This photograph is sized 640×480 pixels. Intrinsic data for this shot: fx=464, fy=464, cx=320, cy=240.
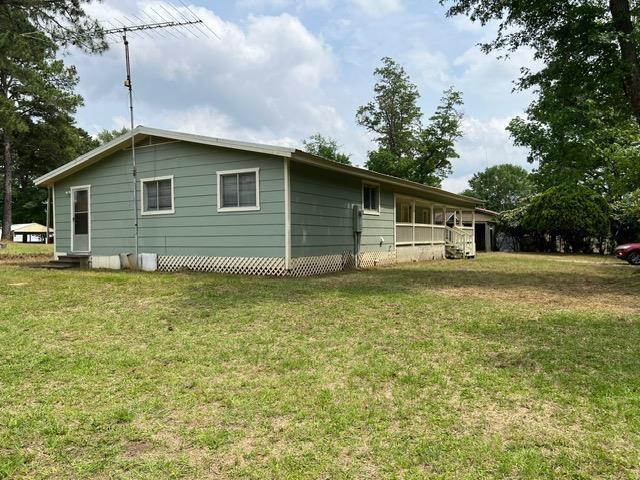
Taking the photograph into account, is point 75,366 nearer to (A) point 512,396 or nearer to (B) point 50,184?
(A) point 512,396

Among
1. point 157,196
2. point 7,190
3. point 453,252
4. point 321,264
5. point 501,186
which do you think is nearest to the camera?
point 321,264

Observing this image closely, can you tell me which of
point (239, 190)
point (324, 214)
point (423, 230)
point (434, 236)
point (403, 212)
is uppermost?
point (239, 190)

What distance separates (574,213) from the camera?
25.3 meters

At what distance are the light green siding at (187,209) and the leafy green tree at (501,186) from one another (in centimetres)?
6263

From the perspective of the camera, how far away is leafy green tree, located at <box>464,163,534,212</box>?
227 feet

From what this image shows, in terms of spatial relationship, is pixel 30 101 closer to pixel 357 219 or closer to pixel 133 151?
pixel 133 151

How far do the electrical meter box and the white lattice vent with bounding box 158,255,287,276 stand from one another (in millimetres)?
3564

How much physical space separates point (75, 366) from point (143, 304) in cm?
285

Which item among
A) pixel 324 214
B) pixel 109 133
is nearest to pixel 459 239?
pixel 324 214

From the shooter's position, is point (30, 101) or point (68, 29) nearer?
point (68, 29)

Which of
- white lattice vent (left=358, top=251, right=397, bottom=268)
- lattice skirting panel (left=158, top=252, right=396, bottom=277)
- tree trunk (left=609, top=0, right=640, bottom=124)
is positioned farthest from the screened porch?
tree trunk (left=609, top=0, right=640, bottom=124)

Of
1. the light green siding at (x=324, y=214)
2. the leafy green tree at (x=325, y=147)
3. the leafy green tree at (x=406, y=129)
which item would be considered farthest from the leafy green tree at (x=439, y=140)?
the light green siding at (x=324, y=214)

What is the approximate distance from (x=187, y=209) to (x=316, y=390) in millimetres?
9245

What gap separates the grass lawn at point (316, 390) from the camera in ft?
8.54
